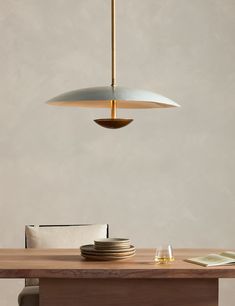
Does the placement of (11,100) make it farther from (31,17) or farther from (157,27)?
(157,27)

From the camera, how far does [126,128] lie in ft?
16.7

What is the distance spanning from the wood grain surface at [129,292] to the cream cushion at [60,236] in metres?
0.92

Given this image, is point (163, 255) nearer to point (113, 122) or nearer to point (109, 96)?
point (113, 122)

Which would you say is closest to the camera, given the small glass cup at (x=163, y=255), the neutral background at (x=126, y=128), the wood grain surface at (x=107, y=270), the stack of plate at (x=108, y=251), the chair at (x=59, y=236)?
the wood grain surface at (x=107, y=270)

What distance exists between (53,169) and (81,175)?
0.21 m

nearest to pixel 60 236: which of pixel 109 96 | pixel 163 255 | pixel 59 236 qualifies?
pixel 59 236

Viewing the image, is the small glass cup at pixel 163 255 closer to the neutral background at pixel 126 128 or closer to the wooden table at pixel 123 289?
the wooden table at pixel 123 289

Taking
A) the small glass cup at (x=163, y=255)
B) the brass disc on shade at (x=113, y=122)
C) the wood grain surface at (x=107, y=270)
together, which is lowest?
the wood grain surface at (x=107, y=270)

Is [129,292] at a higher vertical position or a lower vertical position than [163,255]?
lower

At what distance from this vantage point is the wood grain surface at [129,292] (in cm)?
290

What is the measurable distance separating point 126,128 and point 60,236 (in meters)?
1.44

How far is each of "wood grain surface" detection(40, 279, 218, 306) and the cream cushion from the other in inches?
36.2

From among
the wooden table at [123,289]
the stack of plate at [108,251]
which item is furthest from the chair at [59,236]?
the wooden table at [123,289]

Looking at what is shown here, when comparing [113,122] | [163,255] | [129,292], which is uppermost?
[113,122]
